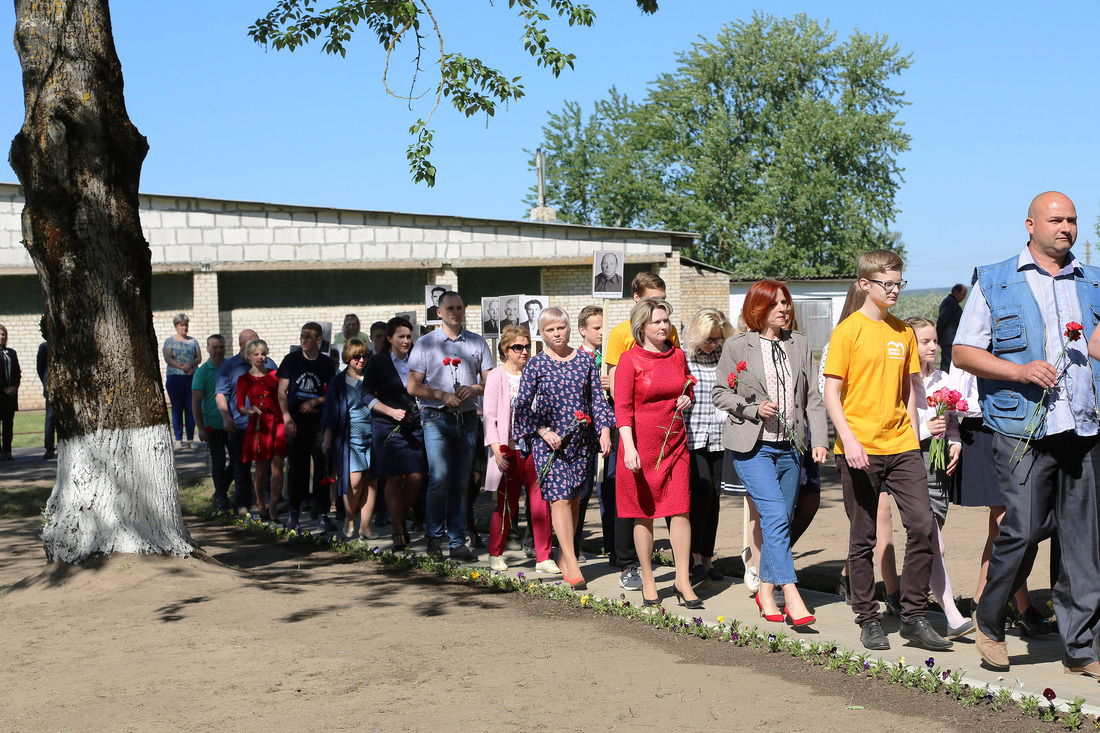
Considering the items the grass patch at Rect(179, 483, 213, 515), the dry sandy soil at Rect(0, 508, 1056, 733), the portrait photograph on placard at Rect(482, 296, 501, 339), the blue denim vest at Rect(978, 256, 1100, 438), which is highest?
the portrait photograph on placard at Rect(482, 296, 501, 339)

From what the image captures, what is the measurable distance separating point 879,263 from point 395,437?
4.60 m

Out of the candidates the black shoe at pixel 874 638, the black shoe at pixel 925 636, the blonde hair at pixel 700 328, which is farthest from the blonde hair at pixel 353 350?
the black shoe at pixel 925 636

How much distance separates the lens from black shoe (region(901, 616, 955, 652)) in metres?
5.75

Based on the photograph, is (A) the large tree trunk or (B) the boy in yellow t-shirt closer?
(B) the boy in yellow t-shirt

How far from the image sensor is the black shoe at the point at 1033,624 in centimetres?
609

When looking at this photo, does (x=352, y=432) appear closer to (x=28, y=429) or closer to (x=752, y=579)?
(x=752, y=579)

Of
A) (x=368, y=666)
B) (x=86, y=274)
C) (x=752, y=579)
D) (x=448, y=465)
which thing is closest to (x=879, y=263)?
(x=752, y=579)

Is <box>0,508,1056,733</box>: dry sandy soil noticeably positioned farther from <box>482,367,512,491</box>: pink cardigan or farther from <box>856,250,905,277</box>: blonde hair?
<box>856,250,905,277</box>: blonde hair

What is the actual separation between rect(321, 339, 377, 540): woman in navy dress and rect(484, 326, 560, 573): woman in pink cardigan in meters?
1.78

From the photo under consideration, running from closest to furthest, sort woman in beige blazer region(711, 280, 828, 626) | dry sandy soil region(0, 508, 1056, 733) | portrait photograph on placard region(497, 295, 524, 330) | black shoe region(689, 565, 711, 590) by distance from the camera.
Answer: dry sandy soil region(0, 508, 1056, 733) → woman in beige blazer region(711, 280, 828, 626) → black shoe region(689, 565, 711, 590) → portrait photograph on placard region(497, 295, 524, 330)

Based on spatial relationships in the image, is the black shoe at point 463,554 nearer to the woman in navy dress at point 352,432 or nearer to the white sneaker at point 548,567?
the white sneaker at point 548,567

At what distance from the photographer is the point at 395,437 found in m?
9.15

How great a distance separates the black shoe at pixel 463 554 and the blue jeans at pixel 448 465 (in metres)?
0.06

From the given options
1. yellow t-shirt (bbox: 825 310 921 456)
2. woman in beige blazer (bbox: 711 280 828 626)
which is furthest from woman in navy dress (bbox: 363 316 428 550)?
yellow t-shirt (bbox: 825 310 921 456)
